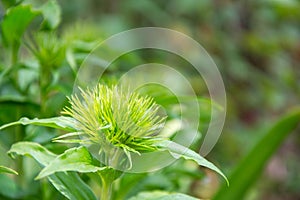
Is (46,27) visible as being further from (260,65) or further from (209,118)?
(260,65)

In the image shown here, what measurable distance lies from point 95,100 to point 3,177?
0.58 feet

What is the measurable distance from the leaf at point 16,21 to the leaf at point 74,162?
0.71 ft

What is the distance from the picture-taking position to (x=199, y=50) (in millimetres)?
1813

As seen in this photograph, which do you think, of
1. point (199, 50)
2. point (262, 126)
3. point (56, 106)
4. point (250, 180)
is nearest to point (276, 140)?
point (250, 180)

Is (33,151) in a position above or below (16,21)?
below

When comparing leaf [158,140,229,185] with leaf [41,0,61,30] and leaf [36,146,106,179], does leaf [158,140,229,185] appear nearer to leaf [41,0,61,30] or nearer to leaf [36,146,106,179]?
leaf [36,146,106,179]

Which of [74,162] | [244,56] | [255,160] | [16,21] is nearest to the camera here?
[74,162]

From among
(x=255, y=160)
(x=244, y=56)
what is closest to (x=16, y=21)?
(x=255, y=160)

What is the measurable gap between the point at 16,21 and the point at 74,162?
0.24 metres

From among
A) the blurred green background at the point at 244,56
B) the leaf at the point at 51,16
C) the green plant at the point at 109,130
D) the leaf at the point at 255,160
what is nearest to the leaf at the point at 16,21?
the leaf at the point at 51,16

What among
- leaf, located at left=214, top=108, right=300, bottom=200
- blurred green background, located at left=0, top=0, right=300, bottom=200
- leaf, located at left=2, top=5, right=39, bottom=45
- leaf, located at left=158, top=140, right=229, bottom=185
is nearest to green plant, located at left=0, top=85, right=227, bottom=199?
leaf, located at left=158, top=140, right=229, bottom=185

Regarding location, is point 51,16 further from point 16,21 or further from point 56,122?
point 56,122

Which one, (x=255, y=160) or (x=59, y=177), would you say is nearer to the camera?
(x=59, y=177)

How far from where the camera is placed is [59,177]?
1.67 feet
